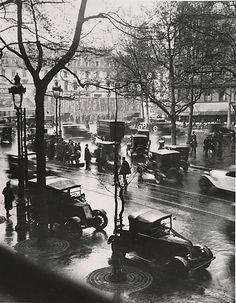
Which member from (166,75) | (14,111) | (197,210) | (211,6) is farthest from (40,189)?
(166,75)

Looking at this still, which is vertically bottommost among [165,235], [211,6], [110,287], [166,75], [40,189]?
[110,287]

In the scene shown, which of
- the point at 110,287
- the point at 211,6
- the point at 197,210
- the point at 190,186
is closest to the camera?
the point at 110,287

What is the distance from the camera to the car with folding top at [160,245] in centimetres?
832

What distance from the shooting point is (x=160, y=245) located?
863 cm

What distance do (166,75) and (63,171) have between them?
10946 mm

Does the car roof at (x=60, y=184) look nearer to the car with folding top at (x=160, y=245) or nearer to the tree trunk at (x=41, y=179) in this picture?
the tree trunk at (x=41, y=179)

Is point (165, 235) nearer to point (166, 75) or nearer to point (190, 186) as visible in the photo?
point (190, 186)

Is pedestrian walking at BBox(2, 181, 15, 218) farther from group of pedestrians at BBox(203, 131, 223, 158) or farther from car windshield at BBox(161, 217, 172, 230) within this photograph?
group of pedestrians at BBox(203, 131, 223, 158)

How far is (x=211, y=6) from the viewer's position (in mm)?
14000

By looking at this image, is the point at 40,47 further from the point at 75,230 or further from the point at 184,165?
the point at 184,165

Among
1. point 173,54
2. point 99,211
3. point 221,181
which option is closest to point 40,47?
point 99,211

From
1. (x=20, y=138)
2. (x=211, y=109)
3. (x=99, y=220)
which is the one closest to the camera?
(x=99, y=220)

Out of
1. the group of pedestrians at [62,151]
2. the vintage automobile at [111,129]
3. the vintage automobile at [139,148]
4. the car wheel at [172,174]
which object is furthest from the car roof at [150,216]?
the vintage automobile at [139,148]

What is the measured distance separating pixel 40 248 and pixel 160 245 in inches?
127
